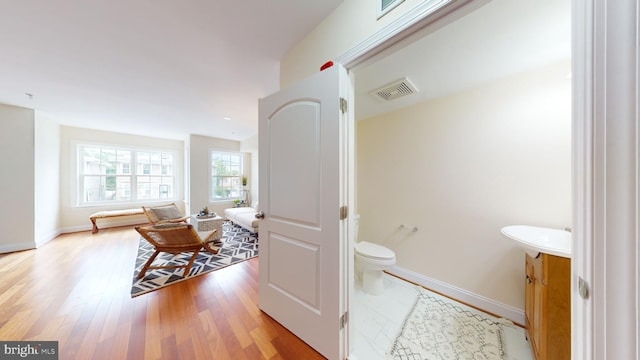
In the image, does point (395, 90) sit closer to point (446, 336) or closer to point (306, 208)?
point (306, 208)

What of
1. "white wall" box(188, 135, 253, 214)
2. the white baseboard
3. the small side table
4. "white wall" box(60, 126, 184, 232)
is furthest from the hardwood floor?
"white wall" box(188, 135, 253, 214)

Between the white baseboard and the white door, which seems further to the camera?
the white baseboard

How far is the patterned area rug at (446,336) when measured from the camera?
1.36m

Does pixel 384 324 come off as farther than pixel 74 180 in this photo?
No

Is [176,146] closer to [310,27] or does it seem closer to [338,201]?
[310,27]

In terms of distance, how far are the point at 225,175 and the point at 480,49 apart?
5829 mm

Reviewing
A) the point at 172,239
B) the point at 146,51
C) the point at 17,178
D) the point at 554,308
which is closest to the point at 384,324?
the point at 554,308

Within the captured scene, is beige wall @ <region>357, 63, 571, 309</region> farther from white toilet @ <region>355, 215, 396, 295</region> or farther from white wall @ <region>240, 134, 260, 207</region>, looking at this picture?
white wall @ <region>240, 134, 260, 207</region>

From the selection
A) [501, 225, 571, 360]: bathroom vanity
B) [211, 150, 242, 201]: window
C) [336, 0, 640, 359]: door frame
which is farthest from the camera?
[211, 150, 242, 201]: window

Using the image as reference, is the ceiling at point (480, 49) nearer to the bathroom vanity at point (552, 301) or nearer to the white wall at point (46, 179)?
the bathroom vanity at point (552, 301)

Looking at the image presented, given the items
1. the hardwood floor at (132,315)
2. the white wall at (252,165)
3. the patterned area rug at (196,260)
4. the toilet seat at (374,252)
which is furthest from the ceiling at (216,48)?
the white wall at (252,165)

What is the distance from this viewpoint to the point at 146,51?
68.3 inches

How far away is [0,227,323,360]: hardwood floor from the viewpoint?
4.48ft

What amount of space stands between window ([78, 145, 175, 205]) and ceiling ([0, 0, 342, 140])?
1.79m
